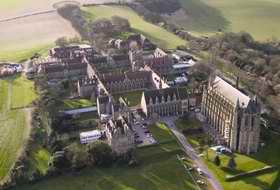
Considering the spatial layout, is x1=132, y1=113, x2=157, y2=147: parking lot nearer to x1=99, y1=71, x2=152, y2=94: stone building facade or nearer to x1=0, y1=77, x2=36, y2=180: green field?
x1=99, y1=71, x2=152, y2=94: stone building facade

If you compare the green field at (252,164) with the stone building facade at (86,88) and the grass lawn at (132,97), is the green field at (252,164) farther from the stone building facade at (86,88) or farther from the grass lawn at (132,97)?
the stone building facade at (86,88)

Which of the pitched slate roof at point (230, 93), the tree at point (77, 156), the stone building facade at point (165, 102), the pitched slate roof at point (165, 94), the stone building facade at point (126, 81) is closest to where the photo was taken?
the tree at point (77, 156)

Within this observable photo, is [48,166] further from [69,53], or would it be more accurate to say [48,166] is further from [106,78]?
[69,53]

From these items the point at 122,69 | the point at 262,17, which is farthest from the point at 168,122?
the point at 262,17

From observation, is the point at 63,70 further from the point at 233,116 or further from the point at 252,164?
the point at 252,164

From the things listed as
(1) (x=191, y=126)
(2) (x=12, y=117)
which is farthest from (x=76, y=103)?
(1) (x=191, y=126)

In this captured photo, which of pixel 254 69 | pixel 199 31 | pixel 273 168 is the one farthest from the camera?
pixel 199 31

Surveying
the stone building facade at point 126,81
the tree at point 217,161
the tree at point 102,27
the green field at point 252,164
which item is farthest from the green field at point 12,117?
the tree at point 102,27

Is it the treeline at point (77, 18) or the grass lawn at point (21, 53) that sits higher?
the treeline at point (77, 18)
